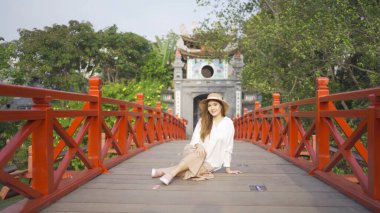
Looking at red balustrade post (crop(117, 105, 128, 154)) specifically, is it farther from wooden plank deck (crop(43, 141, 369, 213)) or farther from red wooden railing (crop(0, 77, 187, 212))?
wooden plank deck (crop(43, 141, 369, 213))

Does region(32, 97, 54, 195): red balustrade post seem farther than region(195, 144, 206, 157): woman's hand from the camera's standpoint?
No

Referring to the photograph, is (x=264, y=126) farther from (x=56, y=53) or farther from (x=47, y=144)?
(x=56, y=53)

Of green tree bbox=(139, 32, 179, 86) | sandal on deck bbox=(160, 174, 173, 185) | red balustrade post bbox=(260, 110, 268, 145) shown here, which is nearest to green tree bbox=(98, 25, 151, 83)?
green tree bbox=(139, 32, 179, 86)

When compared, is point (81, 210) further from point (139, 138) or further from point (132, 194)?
point (139, 138)

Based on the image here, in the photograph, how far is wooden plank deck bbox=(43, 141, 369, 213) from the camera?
2965 millimetres

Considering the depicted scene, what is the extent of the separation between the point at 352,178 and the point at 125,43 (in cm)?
2562

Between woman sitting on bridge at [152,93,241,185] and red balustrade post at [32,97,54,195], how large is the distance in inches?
57.0

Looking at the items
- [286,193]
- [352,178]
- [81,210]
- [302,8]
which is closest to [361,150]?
[352,178]

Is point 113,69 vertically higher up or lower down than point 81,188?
higher up

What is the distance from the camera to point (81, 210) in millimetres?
2883

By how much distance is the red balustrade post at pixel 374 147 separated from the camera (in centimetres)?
282

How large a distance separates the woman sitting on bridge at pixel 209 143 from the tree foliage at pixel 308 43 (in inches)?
229

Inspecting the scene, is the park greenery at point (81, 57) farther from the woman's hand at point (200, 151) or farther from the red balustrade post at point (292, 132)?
the woman's hand at point (200, 151)

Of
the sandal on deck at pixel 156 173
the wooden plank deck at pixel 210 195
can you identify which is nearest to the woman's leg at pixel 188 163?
the wooden plank deck at pixel 210 195
